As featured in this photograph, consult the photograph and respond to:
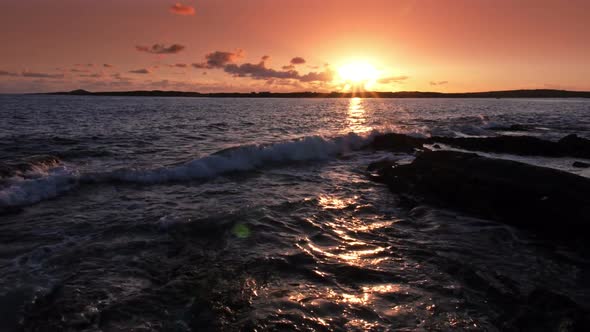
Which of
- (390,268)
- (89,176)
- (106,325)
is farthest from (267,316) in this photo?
(89,176)

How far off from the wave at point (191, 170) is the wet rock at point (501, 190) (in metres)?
7.17

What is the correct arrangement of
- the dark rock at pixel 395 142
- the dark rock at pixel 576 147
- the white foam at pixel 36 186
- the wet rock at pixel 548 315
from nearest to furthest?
the wet rock at pixel 548 315 → the white foam at pixel 36 186 → the dark rock at pixel 576 147 → the dark rock at pixel 395 142

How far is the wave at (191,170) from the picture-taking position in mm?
11438

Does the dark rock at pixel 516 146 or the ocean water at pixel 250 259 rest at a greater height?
the dark rock at pixel 516 146

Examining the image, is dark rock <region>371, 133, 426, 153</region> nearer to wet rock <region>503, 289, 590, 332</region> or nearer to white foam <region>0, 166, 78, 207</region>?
white foam <region>0, 166, 78, 207</region>

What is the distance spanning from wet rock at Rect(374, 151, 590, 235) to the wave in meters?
7.17

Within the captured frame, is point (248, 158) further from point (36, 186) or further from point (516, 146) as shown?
point (516, 146)

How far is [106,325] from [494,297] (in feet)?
19.5

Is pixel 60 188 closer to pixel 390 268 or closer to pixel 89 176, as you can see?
pixel 89 176

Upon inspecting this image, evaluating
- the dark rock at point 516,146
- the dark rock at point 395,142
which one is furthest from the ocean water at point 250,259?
the dark rock at point 516,146

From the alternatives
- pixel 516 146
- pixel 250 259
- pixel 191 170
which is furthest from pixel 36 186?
pixel 516 146

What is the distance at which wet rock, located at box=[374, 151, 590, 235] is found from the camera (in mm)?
8773

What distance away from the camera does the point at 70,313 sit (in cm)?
516

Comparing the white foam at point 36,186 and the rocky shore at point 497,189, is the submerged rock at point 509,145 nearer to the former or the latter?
the rocky shore at point 497,189
